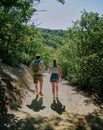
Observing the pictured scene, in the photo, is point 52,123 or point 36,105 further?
point 36,105

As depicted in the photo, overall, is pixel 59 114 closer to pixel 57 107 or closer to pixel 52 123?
pixel 57 107

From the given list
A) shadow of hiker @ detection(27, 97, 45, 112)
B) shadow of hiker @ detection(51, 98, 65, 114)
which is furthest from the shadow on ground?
shadow of hiker @ detection(27, 97, 45, 112)

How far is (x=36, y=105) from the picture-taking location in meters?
11.8

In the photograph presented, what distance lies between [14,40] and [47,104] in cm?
466

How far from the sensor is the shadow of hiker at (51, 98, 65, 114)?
447 inches

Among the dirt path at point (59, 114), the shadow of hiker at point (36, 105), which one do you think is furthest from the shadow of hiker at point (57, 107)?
the shadow of hiker at point (36, 105)

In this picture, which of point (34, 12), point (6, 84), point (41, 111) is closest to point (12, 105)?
point (41, 111)

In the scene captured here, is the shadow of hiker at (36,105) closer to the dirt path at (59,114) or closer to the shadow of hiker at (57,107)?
the dirt path at (59,114)

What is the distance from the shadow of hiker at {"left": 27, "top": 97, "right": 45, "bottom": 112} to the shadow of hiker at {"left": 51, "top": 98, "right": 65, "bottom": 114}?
547 millimetres

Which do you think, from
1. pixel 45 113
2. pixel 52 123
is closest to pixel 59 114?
pixel 45 113

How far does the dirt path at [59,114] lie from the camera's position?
916 cm

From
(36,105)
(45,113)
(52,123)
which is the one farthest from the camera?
(36,105)

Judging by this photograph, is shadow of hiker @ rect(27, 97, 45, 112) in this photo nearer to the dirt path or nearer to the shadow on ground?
the dirt path

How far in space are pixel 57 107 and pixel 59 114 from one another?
4.09 ft
